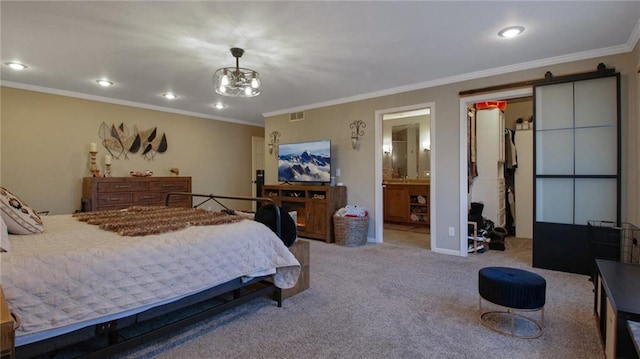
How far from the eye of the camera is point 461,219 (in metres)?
4.25

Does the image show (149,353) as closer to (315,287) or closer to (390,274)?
(315,287)

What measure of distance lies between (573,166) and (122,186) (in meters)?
6.08

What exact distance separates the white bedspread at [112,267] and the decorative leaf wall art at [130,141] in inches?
133

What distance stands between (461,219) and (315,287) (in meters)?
2.33

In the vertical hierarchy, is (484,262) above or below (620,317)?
below

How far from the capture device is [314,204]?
523 centimetres

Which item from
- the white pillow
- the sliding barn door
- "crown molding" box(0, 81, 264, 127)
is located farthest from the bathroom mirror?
the white pillow

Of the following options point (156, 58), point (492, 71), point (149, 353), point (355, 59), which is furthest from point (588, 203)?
point (156, 58)

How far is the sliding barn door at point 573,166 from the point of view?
3346 millimetres

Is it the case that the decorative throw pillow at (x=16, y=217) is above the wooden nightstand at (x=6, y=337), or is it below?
above

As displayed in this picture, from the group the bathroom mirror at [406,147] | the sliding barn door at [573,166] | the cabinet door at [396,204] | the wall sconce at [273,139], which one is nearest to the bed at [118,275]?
the sliding barn door at [573,166]

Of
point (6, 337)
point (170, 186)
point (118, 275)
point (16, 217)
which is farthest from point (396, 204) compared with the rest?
point (6, 337)

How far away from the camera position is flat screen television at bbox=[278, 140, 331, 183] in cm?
540

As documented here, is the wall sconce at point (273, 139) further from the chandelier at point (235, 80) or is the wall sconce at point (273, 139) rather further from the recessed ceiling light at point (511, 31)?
the recessed ceiling light at point (511, 31)
